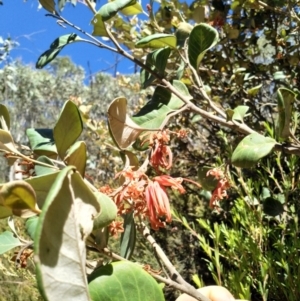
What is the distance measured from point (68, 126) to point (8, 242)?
217mm

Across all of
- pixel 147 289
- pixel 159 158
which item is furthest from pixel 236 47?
pixel 147 289

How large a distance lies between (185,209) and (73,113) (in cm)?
224

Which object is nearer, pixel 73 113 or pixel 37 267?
pixel 37 267

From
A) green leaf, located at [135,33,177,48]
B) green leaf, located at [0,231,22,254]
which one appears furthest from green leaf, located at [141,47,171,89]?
green leaf, located at [0,231,22,254]

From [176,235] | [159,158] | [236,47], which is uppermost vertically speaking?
A: [236,47]

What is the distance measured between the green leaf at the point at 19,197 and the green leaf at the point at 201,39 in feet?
2.13

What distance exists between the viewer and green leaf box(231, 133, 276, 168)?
93 cm

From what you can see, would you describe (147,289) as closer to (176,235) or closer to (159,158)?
(159,158)

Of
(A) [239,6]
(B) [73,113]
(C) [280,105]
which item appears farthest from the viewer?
(A) [239,6]

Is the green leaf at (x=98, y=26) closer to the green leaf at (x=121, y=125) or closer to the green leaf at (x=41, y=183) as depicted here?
the green leaf at (x=121, y=125)

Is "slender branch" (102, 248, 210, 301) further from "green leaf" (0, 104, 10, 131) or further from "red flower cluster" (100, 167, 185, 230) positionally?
"green leaf" (0, 104, 10, 131)

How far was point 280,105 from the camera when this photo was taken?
937mm

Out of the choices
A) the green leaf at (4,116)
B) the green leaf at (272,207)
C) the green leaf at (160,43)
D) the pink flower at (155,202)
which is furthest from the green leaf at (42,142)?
the green leaf at (272,207)

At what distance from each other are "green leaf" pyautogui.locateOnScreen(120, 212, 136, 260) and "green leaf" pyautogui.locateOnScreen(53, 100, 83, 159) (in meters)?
0.18
